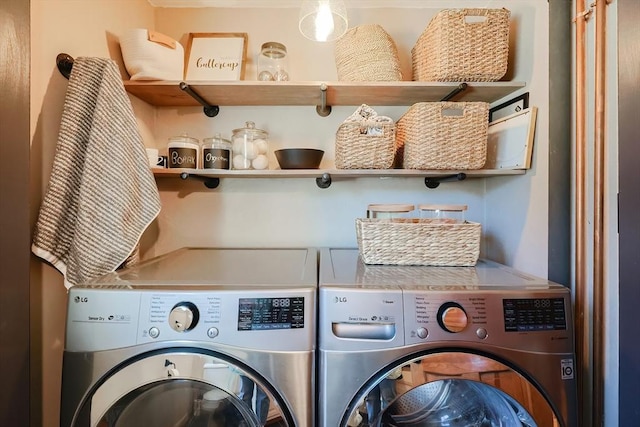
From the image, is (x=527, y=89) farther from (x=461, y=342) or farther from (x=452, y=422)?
(x=452, y=422)

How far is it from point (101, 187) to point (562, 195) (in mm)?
1471

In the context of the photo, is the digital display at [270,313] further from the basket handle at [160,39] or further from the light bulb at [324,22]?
the basket handle at [160,39]

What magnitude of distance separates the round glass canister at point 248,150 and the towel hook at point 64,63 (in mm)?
578

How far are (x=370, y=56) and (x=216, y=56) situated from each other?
0.71m

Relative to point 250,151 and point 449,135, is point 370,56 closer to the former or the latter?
point 449,135

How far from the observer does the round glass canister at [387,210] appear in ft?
3.94

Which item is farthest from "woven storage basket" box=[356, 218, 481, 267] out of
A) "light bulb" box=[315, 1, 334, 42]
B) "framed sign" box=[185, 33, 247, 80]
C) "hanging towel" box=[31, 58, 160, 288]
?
"framed sign" box=[185, 33, 247, 80]

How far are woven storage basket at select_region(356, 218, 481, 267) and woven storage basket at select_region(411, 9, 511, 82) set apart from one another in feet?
1.93

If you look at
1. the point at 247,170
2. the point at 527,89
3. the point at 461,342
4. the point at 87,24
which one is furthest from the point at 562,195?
the point at 87,24

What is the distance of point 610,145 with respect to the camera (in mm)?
897

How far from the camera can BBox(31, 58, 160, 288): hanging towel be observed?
963 millimetres

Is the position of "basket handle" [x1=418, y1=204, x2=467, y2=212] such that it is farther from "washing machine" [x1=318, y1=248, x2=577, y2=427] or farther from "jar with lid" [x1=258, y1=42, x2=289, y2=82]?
"jar with lid" [x1=258, y1=42, x2=289, y2=82]

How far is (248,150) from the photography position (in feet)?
4.49

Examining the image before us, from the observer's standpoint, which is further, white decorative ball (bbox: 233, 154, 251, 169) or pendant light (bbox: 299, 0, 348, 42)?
white decorative ball (bbox: 233, 154, 251, 169)
